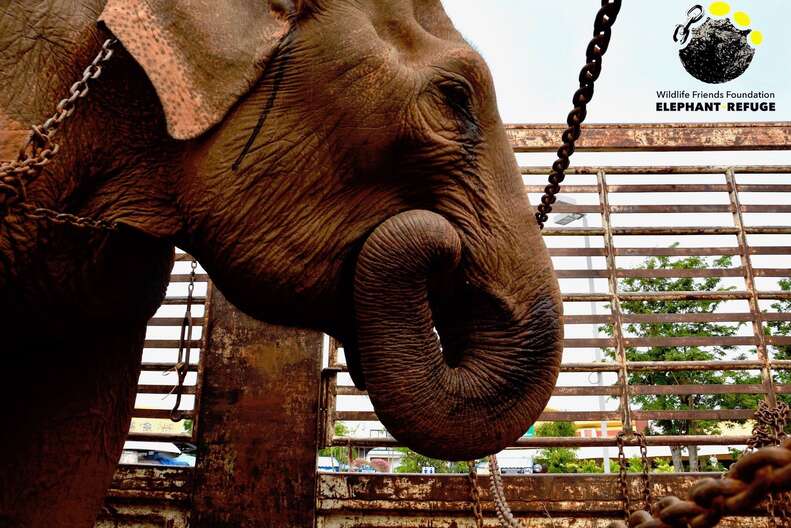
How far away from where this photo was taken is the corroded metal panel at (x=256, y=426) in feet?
11.2

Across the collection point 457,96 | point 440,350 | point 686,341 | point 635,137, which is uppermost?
point 635,137

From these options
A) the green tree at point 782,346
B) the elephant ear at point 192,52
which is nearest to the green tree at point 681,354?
the green tree at point 782,346

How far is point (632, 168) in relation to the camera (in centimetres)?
493

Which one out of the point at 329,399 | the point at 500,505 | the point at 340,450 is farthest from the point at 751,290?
the point at 340,450

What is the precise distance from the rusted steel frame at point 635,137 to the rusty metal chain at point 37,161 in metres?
3.52

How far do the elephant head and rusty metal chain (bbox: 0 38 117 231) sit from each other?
177mm

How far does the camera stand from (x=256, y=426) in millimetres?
3562

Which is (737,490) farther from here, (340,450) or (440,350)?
(340,450)

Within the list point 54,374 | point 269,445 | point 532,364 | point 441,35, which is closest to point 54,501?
point 54,374

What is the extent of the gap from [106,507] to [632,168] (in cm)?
432

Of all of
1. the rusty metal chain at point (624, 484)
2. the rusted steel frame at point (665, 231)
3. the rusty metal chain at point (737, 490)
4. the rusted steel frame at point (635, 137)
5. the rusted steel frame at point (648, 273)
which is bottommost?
the rusty metal chain at point (737, 490)

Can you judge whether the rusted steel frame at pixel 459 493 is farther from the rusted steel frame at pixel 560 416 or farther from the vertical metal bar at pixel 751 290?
the vertical metal bar at pixel 751 290

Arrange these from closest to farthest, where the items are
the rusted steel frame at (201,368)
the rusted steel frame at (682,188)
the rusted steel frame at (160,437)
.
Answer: the rusted steel frame at (201,368), the rusted steel frame at (160,437), the rusted steel frame at (682,188)

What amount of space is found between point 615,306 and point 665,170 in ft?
4.00
